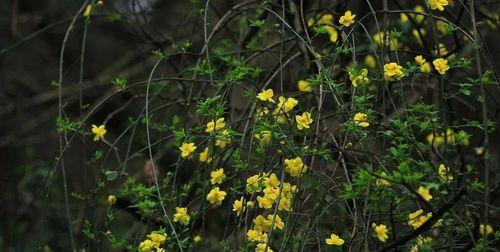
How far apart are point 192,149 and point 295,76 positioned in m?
1.24

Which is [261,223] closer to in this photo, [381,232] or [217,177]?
[217,177]

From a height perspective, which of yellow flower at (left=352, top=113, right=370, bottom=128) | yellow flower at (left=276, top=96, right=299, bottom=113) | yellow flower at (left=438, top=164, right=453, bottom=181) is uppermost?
yellow flower at (left=352, top=113, right=370, bottom=128)

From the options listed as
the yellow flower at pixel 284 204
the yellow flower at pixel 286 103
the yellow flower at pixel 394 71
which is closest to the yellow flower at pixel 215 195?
the yellow flower at pixel 284 204

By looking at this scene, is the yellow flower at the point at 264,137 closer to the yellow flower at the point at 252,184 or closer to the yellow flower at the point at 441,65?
the yellow flower at the point at 252,184

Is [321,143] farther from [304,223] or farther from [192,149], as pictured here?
[192,149]

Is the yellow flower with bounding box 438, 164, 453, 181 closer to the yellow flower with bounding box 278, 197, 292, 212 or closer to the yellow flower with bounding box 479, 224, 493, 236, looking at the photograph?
the yellow flower with bounding box 479, 224, 493, 236

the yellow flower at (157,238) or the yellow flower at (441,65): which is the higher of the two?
the yellow flower at (441,65)

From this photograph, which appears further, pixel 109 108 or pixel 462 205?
pixel 109 108

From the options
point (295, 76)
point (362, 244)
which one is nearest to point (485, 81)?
point (362, 244)

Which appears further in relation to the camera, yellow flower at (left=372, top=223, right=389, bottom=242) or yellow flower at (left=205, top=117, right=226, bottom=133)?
yellow flower at (left=205, top=117, right=226, bottom=133)

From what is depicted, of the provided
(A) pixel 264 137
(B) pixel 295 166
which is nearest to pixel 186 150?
(A) pixel 264 137

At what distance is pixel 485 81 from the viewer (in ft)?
6.51

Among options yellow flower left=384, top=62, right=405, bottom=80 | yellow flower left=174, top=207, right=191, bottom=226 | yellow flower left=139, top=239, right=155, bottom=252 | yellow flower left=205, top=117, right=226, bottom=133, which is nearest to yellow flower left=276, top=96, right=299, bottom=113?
yellow flower left=205, top=117, right=226, bottom=133

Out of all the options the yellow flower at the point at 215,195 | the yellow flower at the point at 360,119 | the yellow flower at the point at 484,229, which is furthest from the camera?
the yellow flower at the point at 215,195
